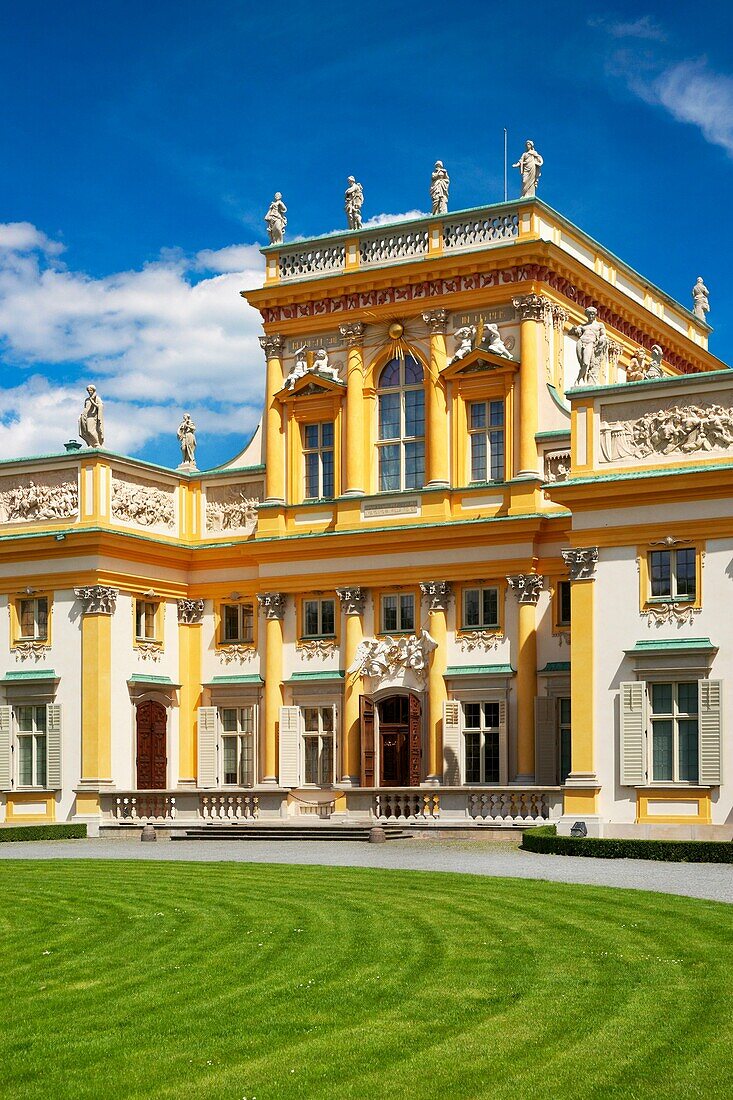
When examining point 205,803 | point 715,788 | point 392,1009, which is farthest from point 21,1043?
point 205,803

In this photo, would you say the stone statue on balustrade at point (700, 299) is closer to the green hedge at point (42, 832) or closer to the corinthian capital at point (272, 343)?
the corinthian capital at point (272, 343)

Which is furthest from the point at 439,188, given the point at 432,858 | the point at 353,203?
the point at 432,858

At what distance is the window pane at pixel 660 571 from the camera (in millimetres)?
36594

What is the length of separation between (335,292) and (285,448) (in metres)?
5.02

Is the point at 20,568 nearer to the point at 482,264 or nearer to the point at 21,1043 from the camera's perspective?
the point at 482,264

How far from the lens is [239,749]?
158ft

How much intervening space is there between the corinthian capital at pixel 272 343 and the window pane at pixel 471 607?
10.1 metres

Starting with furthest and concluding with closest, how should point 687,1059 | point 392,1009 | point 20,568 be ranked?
point 20,568
point 392,1009
point 687,1059

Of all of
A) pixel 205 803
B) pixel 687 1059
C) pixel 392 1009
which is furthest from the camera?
pixel 205 803

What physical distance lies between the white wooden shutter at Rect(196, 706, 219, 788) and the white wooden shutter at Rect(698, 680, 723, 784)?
57.7 feet

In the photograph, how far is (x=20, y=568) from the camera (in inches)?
1853

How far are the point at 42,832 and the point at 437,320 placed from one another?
1828cm

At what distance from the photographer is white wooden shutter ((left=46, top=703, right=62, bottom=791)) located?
150ft

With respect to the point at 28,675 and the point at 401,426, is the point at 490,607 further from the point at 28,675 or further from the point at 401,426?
the point at 28,675
